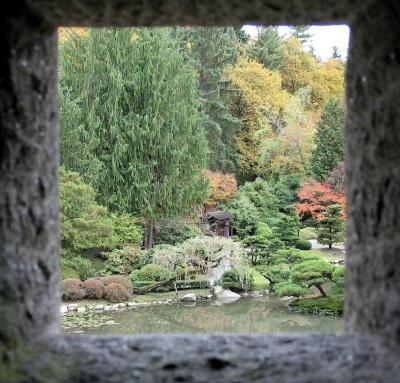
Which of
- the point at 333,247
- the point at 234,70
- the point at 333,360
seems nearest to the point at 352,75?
the point at 333,360

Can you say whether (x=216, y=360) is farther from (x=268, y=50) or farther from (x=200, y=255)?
(x=268, y=50)

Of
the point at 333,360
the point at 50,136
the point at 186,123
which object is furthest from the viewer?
the point at 186,123

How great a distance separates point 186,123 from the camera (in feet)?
34.8

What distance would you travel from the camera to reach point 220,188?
12.1 m

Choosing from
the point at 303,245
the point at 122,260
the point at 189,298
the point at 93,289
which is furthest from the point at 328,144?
the point at 93,289

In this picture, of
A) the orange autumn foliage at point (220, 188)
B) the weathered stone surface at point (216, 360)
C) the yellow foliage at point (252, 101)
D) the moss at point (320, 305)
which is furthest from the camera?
the yellow foliage at point (252, 101)

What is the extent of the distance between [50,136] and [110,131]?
30.1 feet

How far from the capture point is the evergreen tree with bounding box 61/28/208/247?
9891 mm

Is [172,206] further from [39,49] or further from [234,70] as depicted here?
[39,49]

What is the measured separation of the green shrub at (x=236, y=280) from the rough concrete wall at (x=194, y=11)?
7.39m

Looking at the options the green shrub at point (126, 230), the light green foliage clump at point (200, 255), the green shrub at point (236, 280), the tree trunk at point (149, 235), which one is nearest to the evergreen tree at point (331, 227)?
the light green foliage clump at point (200, 255)

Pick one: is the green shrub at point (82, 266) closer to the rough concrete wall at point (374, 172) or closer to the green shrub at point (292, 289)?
the green shrub at point (292, 289)

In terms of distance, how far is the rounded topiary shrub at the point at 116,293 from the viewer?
7469 mm

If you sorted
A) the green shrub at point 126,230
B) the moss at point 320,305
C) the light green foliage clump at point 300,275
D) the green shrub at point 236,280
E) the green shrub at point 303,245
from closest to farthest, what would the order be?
the moss at point 320,305
the light green foliage clump at point 300,275
the green shrub at point 236,280
the green shrub at point 126,230
the green shrub at point 303,245
